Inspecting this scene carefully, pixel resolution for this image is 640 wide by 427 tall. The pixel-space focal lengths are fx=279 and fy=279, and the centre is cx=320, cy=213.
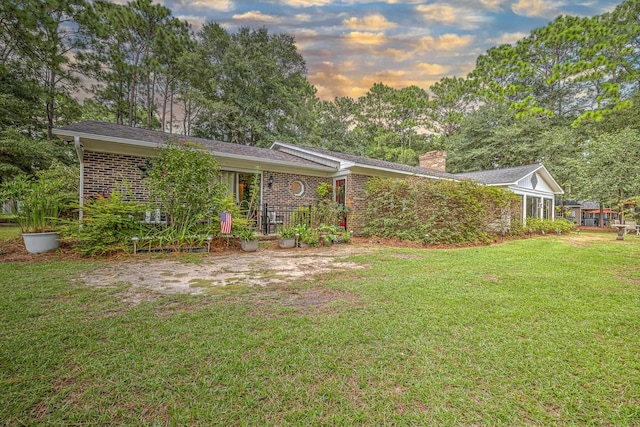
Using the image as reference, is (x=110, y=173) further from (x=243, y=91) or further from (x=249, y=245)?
(x=243, y=91)

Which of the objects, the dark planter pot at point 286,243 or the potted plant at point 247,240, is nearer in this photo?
the potted plant at point 247,240

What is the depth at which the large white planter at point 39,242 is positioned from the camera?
5555mm

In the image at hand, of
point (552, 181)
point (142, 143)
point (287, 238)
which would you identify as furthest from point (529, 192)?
point (142, 143)

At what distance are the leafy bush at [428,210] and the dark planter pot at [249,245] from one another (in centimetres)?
431

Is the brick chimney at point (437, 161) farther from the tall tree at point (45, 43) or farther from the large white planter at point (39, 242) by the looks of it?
the large white planter at point (39, 242)

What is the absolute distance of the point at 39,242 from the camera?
5648 millimetres

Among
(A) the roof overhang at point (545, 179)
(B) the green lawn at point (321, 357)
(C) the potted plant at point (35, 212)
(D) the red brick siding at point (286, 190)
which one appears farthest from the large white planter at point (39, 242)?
(A) the roof overhang at point (545, 179)

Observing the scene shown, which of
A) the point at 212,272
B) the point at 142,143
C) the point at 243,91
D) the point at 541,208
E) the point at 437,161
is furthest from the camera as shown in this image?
the point at 243,91

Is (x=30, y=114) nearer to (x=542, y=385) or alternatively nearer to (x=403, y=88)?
(x=542, y=385)

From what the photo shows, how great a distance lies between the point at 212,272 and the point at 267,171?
232 inches

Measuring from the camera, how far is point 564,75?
337 cm

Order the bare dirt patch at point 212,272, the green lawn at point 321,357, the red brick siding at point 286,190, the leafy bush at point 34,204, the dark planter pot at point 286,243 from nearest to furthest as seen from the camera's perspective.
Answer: the green lawn at point 321,357 → the bare dirt patch at point 212,272 → the leafy bush at point 34,204 → the dark planter pot at point 286,243 → the red brick siding at point 286,190

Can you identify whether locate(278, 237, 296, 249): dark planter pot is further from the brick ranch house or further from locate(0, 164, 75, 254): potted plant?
locate(0, 164, 75, 254): potted plant

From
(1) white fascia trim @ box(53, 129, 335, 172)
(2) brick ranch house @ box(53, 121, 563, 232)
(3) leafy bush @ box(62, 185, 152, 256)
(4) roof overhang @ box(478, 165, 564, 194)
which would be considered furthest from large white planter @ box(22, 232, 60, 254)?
(4) roof overhang @ box(478, 165, 564, 194)
